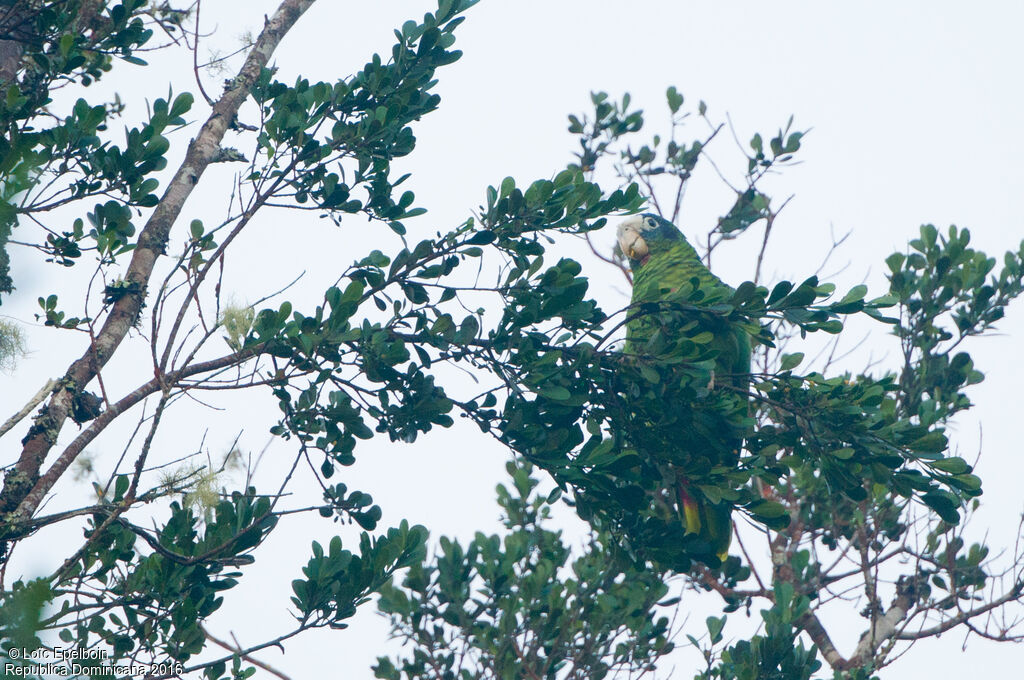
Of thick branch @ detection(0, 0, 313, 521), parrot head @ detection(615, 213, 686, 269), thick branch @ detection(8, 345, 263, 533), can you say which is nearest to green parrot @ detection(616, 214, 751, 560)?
parrot head @ detection(615, 213, 686, 269)

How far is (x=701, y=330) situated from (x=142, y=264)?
2133 millimetres

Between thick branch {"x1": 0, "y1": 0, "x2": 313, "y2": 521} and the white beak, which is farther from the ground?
the white beak

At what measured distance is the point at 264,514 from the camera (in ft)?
8.25

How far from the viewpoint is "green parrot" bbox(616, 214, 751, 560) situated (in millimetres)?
2842

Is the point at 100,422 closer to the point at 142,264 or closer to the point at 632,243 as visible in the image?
the point at 142,264

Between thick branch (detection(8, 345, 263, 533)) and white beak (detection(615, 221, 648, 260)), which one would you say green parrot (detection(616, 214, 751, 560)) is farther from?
thick branch (detection(8, 345, 263, 533))

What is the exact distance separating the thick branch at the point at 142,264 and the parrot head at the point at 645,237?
294 cm

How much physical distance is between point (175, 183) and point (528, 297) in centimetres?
138

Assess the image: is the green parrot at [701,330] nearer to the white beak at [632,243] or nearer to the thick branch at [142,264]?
the white beak at [632,243]

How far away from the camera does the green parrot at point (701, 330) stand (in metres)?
2.84

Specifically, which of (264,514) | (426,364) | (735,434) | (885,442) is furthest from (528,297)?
(885,442)

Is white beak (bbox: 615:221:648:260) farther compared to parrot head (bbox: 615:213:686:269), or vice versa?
white beak (bbox: 615:221:648:260)

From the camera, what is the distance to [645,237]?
592 centimetres

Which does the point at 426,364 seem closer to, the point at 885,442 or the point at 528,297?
the point at 528,297
